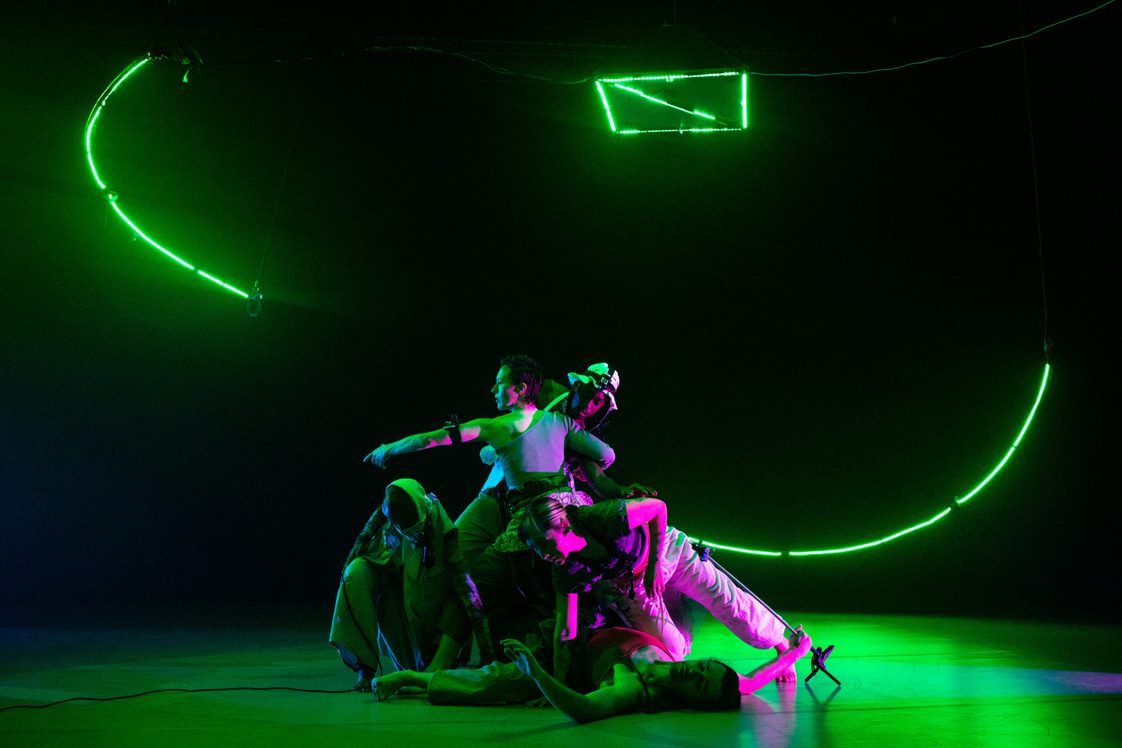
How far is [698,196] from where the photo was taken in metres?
6.23

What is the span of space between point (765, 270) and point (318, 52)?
321 cm

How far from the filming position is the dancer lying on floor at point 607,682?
2486 millimetres

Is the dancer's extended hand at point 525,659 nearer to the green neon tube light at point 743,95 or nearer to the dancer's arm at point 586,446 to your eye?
the dancer's arm at point 586,446

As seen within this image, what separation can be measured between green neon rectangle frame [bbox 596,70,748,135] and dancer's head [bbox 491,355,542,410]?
1675 millimetres

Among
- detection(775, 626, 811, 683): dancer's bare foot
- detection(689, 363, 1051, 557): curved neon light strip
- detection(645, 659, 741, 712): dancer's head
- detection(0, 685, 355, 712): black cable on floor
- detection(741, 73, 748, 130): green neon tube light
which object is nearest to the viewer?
detection(645, 659, 741, 712): dancer's head

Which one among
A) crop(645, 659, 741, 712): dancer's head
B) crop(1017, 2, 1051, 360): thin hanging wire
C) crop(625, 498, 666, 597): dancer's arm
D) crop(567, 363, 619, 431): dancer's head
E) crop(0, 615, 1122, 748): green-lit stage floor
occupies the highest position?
crop(1017, 2, 1051, 360): thin hanging wire

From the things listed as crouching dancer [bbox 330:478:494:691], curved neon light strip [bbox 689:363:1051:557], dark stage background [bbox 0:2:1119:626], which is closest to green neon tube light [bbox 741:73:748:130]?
dark stage background [bbox 0:2:1119:626]

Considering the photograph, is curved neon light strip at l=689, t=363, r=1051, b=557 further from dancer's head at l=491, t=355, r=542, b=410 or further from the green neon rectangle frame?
the green neon rectangle frame

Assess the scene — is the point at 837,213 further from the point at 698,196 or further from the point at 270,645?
the point at 270,645

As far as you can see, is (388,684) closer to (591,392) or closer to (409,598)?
(409,598)

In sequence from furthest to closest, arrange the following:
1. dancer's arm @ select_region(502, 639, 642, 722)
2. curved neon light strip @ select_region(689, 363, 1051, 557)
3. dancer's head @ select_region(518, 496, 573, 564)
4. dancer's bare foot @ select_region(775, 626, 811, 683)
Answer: curved neon light strip @ select_region(689, 363, 1051, 557) → dancer's bare foot @ select_region(775, 626, 811, 683) → dancer's head @ select_region(518, 496, 573, 564) → dancer's arm @ select_region(502, 639, 642, 722)

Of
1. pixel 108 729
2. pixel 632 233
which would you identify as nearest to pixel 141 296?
pixel 632 233

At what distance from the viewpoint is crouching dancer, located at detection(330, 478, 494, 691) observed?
3.28 metres

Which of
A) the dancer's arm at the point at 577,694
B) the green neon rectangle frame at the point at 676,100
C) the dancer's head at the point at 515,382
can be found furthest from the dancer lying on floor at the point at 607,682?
the green neon rectangle frame at the point at 676,100
